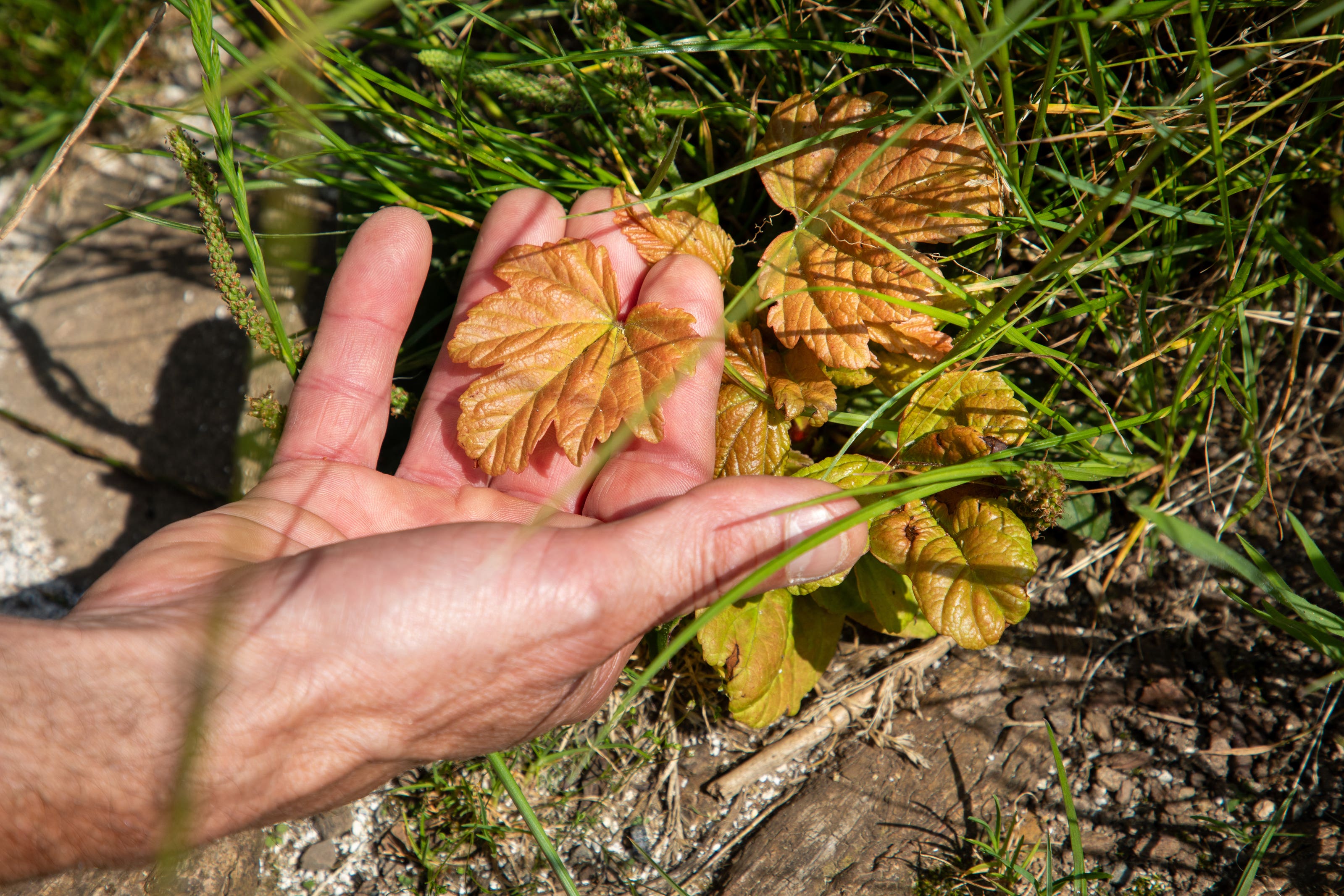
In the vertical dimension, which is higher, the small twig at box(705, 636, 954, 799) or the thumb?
the thumb

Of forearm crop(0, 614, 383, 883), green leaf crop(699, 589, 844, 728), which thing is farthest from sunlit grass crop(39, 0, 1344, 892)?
forearm crop(0, 614, 383, 883)

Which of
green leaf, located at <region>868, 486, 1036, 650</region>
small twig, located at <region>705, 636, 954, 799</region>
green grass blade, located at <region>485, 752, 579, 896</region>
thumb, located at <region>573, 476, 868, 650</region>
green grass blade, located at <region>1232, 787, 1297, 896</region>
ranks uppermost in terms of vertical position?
thumb, located at <region>573, 476, 868, 650</region>

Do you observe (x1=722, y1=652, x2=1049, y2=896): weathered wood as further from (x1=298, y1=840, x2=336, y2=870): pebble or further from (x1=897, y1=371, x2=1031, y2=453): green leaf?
(x1=298, y1=840, x2=336, y2=870): pebble

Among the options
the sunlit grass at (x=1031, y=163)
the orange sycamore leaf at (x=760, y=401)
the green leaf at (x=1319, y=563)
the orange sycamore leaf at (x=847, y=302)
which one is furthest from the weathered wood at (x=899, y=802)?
the orange sycamore leaf at (x=847, y=302)

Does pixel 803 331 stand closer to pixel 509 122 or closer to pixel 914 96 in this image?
pixel 914 96

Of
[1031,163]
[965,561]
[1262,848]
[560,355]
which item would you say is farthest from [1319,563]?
[560,355]

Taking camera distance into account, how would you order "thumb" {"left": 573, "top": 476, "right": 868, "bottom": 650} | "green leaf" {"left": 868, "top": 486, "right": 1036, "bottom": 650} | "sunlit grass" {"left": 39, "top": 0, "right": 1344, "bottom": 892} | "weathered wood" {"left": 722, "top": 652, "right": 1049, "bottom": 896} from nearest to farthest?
"thumb" {"left": 573, "top": 476, "right": 868, "bottom": 650} → "green leaf" {"left": 868, "top": 486, "right": 1036, "bottom": 650} → "sunlit grass" {"left": 39, "top": 0, "right": 1344, "bottom": 892} → "weathered wood" {"left": 722, "top": 652, "right": 1049, "bottom": 896}
